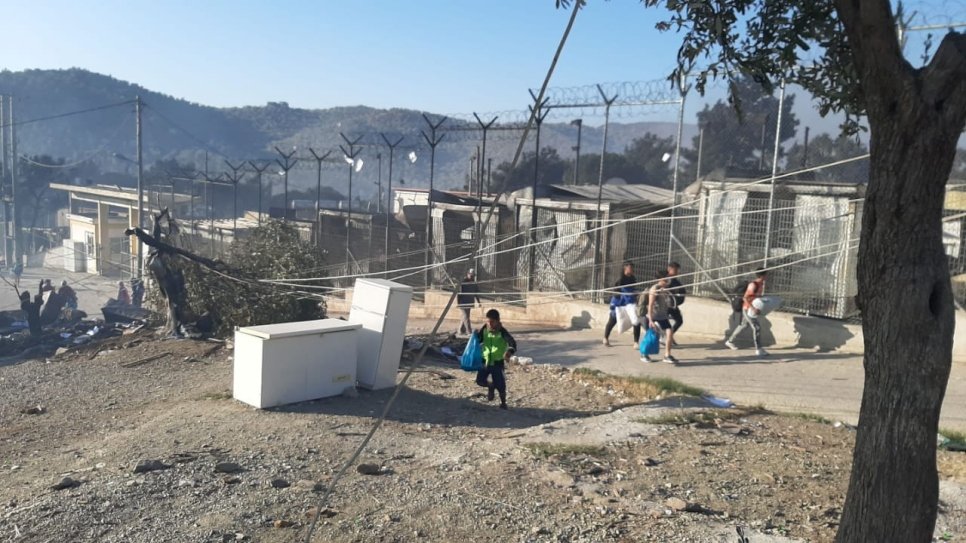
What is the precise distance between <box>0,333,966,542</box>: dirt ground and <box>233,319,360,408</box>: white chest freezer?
19 cm

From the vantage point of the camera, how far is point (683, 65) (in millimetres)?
4957

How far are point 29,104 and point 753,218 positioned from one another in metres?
149

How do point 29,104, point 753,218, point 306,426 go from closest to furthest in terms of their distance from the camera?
point 306,426 → point 753,218 → point 29,104

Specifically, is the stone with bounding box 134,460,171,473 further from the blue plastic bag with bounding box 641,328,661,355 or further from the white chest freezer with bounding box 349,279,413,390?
the blue plastic bag with bounding box 641,328,661,355

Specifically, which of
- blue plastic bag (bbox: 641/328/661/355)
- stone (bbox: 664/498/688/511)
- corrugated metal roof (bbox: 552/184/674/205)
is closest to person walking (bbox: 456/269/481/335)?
blue plastic bag (bbox: 641/328/661/355)

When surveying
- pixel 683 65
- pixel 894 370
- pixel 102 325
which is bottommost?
pixel 102 325

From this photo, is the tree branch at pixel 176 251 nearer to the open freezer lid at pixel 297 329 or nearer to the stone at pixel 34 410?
the stone at pixel 34 410

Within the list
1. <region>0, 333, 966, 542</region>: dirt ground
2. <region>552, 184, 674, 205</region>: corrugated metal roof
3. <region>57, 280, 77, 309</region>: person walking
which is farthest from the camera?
<region>57, 280, 77, 309</region>: person walking

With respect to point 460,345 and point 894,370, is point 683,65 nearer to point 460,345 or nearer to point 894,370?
point 894,370

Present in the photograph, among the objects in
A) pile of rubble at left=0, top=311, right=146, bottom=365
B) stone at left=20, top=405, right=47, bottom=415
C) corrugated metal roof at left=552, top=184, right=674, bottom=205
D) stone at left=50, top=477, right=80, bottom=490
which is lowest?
pile of rubble at left=0, top=311, right=146, bottom=365

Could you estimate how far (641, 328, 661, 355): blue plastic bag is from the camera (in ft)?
37.5

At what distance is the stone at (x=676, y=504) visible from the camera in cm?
568

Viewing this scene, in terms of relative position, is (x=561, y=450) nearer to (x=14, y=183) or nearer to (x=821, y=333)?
(x=821, y=333)

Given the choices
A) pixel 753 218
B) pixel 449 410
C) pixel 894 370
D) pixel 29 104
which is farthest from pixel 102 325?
pixel 29 104
